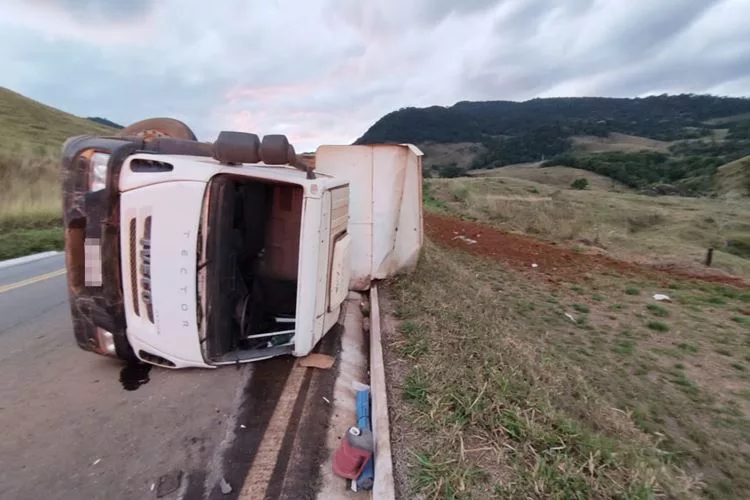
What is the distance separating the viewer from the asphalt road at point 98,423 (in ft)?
7.54

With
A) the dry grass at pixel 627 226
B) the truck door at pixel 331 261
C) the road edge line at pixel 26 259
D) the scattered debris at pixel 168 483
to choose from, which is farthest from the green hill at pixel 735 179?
the scattered debris at pixel 168 483

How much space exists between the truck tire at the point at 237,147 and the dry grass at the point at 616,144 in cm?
10216

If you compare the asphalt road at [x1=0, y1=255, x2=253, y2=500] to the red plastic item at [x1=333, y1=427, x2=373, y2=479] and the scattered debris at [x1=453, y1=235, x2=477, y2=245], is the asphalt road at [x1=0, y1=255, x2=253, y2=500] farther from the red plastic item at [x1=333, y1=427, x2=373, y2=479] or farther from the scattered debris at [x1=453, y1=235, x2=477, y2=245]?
the scattered debris at [x1=453, y1=235, x2=477, y2=245]

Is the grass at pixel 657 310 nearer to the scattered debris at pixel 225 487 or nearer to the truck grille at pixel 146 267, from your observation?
the scattered debris at pixel 225 487

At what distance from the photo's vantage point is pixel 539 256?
999cm

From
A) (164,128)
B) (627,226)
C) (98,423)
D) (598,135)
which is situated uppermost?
(598,135)

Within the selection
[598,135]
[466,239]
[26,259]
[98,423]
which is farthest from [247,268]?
[598,135]

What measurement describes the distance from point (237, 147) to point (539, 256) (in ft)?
27.8

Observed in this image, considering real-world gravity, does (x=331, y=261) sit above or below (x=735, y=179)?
below

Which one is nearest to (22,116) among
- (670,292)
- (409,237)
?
(409,237)

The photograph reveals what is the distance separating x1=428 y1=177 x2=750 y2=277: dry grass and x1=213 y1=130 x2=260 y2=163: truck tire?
10.5 metres

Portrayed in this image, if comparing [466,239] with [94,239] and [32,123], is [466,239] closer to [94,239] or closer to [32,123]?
[94,239]

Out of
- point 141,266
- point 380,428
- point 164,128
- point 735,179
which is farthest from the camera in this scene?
point 735,179

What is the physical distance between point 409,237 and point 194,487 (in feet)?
13.2
